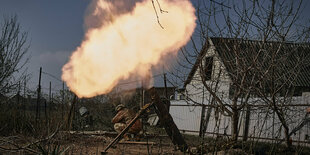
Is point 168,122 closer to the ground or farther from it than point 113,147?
farther from it

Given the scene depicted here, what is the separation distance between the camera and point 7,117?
35.1 feet

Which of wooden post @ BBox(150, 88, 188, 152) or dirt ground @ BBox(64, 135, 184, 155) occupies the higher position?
wooden post @ BBox(150, 88, 188, 152)

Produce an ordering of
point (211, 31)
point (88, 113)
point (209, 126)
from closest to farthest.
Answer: point (211, 31) < point (209, 126) < point (88, 113)

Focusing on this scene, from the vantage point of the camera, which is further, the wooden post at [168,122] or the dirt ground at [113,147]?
the dirt ground at [113,147]

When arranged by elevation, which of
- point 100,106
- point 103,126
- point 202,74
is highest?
point 202,74

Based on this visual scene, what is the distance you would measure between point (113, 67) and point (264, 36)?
214 inches

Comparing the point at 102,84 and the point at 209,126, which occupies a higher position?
the point at 102,84

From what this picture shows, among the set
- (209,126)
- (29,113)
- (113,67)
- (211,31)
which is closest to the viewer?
(211,31)

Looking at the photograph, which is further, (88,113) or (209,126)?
(88,113)

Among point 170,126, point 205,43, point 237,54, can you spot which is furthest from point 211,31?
point 170,126

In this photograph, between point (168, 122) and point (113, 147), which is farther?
point (113, 147)

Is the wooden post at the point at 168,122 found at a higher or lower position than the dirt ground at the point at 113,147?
higher

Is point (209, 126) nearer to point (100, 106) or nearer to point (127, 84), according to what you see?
point (127, 84)

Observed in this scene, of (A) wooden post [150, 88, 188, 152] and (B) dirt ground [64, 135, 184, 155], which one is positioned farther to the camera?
(B) dirt ground [64, 135, 184, 155]
